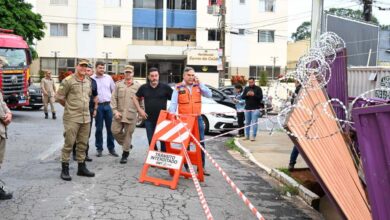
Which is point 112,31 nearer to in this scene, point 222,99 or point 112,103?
point 222,99

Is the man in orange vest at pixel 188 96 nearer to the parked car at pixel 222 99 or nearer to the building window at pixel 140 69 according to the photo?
the parked car at pixel 222 99

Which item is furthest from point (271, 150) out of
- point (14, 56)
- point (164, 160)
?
point (14, 56)

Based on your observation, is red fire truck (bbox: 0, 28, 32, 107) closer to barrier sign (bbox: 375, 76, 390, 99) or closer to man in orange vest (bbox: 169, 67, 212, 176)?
man in orange vest (bbox: 169, 67, 212, 176)

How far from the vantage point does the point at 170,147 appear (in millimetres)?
8227

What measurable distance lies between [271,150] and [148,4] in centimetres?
3721

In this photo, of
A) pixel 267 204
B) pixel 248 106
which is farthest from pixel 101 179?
pixel 248 106

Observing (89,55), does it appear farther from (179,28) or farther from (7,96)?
(7,96)

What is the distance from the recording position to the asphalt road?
6137 mm

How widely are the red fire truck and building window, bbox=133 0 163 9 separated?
28426 mm

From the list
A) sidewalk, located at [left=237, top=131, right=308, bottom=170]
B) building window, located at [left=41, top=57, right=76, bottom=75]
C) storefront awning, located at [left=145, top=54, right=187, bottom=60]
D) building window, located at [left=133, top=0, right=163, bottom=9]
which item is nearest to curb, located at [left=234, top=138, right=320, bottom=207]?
sidewalk, located at [left=237, top=131, right=308, bottom=170]

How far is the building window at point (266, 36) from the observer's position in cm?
4741

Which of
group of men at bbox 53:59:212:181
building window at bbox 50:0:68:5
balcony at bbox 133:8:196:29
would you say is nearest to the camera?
group of men at bbox 53:59:212:181

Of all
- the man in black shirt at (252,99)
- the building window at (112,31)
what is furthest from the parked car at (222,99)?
the building window at (112,31)

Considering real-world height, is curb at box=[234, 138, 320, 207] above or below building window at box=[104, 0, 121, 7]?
below
